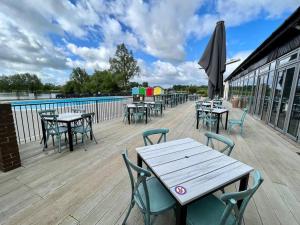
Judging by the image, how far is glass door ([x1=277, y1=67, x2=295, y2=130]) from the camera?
14.9ft

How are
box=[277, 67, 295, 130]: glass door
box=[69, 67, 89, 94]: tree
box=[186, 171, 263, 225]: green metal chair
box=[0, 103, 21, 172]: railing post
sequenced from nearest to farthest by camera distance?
1. box=[186, 171, 263, 225]: green metal chair
2. box=[0, 103, 21, 172]: railing post
3. box=[277, 67, 295, 130]: glass door
4. box=[69, 67, 89, 94]: tree

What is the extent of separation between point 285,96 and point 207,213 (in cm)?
567

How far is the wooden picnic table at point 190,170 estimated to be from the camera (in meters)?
0.98

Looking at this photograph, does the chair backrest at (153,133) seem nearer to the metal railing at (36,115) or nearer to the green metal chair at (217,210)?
the green metal chair at (217,210)

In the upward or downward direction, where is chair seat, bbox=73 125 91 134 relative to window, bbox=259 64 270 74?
downward

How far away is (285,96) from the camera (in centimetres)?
476

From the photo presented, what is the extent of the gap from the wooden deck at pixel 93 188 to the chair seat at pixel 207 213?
505 mm

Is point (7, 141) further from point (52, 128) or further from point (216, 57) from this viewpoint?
point (216, 57)

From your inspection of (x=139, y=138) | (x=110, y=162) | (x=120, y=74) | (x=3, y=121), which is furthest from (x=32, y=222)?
(x=120, y=74)

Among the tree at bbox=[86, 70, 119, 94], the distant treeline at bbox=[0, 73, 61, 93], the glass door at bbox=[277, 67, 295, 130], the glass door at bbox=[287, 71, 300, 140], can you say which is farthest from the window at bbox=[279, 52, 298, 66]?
the distant treeline at bbox=[0, 73, 61, 93]

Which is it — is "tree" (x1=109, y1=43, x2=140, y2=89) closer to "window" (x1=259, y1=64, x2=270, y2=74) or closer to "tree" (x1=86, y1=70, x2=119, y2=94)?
"tree" (x1=86, y1=70, x2=119, y2=94)

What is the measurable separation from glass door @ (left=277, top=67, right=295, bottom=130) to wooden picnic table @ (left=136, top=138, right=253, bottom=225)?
4.91 meters

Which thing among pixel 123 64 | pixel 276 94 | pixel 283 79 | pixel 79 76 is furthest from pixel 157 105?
pixel 79 76

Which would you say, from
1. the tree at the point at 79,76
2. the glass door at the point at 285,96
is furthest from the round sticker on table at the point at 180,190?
the tree at the point at 79,76
